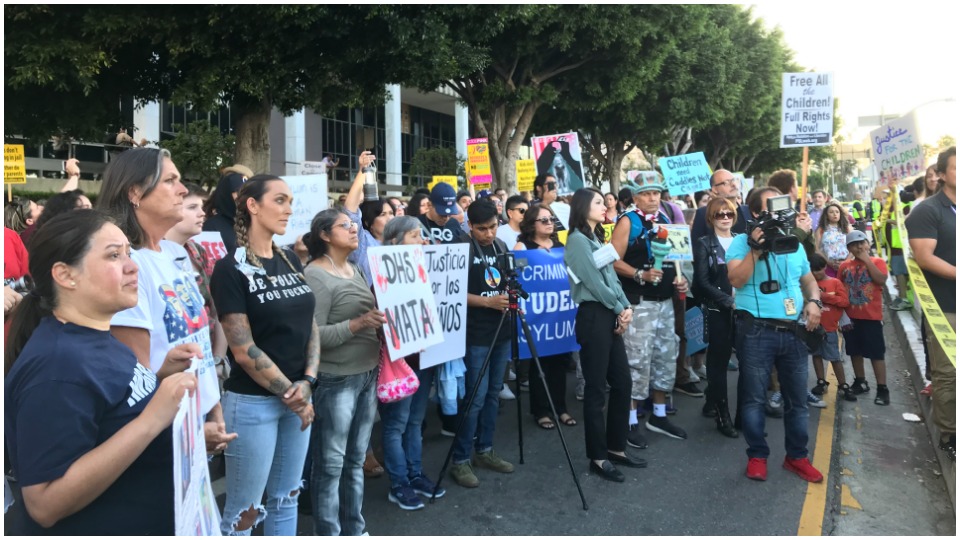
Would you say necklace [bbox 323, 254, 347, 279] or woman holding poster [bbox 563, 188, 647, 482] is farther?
woman holding poster [bbox 563, 188, 647, 482]

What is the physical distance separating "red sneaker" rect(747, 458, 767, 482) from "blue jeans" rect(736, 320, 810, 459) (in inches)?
1.7

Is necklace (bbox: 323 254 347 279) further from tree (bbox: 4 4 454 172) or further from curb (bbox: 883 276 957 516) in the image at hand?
tree (bbox: 4 4 454 172)

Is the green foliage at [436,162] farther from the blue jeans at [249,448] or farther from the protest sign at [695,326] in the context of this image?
the blue jeans at [249,448]

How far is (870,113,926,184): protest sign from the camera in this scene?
6.71 m

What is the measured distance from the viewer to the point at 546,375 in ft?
19.6

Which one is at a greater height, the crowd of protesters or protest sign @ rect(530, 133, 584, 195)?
protest sign @ rect(530, 133, 584, 195)

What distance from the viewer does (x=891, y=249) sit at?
39.2 feet

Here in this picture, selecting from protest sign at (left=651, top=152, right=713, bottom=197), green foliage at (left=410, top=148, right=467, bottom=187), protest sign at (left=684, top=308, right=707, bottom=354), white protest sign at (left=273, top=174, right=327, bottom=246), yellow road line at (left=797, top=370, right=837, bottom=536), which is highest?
green foliage at (left=410, top=148, right=467, bottom=187)

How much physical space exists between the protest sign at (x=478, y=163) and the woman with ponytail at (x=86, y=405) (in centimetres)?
1120

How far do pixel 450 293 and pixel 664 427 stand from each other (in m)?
2.27

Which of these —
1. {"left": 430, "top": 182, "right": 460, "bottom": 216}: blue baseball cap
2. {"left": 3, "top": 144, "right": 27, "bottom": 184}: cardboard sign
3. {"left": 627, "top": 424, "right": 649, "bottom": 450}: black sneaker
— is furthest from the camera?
{"left": 3, "top": 144, "right": 27, "bottom": 184}: cardboard sign

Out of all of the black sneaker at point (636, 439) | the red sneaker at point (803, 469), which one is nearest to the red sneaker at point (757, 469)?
the red sneaker at point (803, 469)

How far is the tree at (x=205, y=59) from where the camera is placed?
32.2ft

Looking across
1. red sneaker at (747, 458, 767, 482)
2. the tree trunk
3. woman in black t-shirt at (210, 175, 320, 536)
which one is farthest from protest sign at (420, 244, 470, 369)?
the tree trunk
